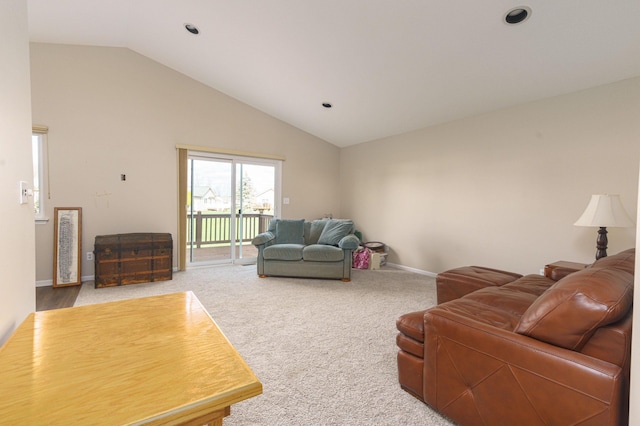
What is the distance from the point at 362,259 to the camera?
16.7 feet

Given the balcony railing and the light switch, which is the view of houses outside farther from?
the light switch

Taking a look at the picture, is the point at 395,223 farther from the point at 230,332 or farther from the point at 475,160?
the point at 230,332

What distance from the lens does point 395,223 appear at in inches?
204

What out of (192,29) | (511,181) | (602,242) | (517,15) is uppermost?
(192,29)

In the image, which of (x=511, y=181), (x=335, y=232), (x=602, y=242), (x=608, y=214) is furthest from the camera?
(x=335, y=232)

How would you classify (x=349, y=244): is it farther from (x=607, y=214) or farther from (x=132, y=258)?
(x=132, y=258)

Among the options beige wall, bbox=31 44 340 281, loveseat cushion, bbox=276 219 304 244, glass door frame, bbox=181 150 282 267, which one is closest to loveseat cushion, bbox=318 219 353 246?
loveseat cushion, bbox=276 219 304 244

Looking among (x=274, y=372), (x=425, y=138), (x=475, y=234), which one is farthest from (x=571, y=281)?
(x=425, y=138)

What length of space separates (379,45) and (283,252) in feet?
9.29

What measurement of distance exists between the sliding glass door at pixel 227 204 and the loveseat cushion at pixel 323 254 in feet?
5.43

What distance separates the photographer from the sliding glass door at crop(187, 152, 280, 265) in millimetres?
5023

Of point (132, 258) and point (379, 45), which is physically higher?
point (379, 45)

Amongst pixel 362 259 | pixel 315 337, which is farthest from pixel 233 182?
pixel 315 337

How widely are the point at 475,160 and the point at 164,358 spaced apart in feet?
13.9
